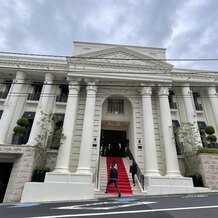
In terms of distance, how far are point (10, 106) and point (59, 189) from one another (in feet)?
27.8

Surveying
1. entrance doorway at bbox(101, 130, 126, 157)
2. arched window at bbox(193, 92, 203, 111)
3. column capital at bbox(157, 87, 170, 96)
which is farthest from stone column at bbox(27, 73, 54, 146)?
arched window at bbox(193, 92, 203, 111)

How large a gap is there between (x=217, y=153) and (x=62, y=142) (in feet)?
36.5

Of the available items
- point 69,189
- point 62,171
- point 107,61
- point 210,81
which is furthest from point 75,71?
point 210,81

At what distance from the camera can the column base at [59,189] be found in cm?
1004

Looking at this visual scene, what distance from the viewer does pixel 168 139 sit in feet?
44.7

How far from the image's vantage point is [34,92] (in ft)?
56.2

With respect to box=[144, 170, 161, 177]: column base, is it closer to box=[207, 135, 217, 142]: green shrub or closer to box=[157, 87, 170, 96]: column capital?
box=[207, 135, 217, 142]: green shrub

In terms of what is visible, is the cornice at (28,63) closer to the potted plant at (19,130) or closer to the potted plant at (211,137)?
the potted plant at (19,130)

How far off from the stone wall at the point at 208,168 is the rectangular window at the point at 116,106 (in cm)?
803

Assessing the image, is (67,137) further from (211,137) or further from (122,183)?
(211,137)

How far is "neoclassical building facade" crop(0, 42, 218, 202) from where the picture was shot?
11.5m

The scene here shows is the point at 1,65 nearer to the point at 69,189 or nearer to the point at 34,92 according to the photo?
the point at 34,92

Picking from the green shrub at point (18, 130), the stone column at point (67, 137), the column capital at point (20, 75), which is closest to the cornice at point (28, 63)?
the column capital at point (20, 75)

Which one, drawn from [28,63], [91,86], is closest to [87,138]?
[91,86]
